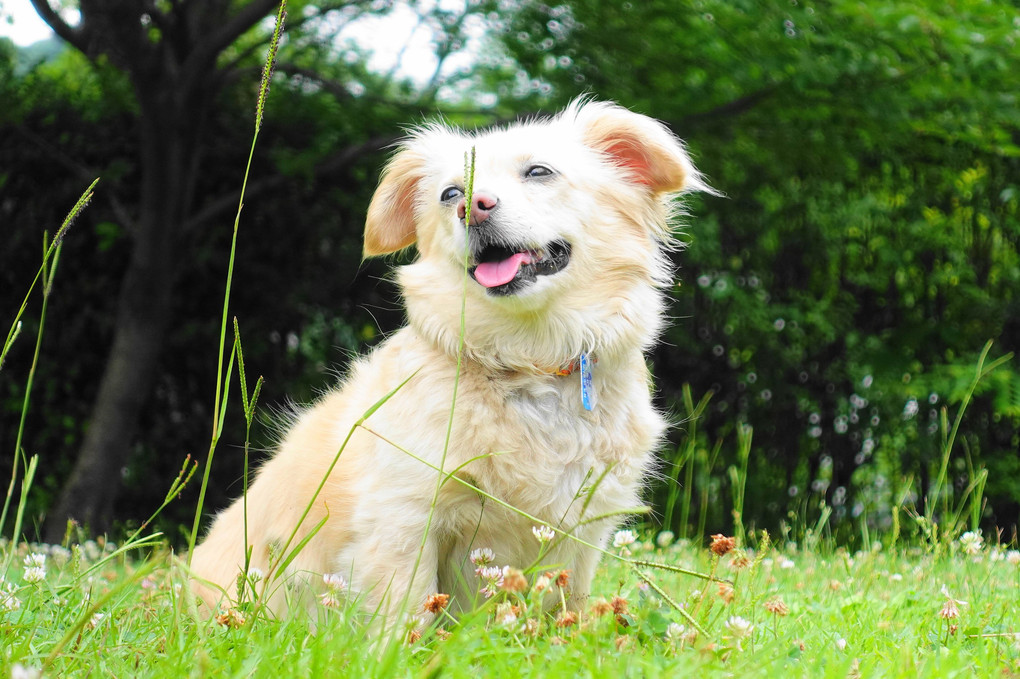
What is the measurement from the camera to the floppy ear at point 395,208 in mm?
3076

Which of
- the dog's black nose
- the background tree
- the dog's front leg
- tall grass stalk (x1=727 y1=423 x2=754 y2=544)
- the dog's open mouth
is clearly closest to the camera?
the dog's front leg

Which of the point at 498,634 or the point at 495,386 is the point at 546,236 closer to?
the point at 495,386

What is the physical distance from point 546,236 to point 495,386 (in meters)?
0.48

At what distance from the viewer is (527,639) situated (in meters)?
1.91

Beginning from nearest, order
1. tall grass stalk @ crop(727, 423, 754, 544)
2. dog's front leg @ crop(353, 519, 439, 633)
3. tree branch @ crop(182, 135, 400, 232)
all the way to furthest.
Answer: dog's front leg @ crop(353, 519, 439, 633) → tall grass stalk @ crop(727, 423, 754, 544) → tree branch @ crop(182, 135, 400, 232)

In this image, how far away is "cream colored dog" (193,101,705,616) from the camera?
8.03 feet

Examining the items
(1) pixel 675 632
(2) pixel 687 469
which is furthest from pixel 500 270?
(2) pixel 687 469

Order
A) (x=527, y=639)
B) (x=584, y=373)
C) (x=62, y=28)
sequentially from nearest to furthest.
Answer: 1. (x=527, y=639)
2. (x=584, y=373)
3. (x=62, y=28)

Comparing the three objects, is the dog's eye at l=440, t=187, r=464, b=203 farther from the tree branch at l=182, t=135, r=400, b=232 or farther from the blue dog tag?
the tree branch at l=182, t=135, r=400, b=232

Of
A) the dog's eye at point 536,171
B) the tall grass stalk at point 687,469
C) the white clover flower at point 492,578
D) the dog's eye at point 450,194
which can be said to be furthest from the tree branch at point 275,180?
the white clover flower at point 492,578

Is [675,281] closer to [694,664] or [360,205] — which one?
[694,664]

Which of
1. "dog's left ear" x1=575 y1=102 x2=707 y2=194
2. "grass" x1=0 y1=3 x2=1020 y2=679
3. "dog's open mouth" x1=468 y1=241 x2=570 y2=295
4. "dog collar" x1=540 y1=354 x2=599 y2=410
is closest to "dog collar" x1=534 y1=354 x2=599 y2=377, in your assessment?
"dog collar" x1=540 y1=354 x2=599 y2=410

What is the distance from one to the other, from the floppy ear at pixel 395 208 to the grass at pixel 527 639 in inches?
51.8

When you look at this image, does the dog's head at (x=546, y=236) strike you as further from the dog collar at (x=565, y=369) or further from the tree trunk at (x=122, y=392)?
the tree trunk at (x=122, y=392)
